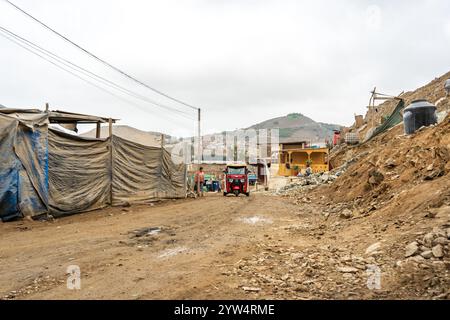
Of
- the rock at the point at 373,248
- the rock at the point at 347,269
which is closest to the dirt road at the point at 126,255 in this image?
the rock at the point at 347,269

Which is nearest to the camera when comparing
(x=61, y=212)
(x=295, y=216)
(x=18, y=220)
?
(x=18, y=220)

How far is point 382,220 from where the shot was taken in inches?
279

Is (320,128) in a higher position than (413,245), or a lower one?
higher

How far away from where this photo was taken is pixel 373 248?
17.1 feet

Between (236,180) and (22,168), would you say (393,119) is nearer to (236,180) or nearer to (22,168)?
(236,180)

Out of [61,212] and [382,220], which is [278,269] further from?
[61,212]

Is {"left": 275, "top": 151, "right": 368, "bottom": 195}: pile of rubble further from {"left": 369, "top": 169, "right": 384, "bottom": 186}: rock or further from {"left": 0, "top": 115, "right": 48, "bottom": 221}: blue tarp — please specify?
{"left": 0, "top": 115, "right": 48, "bottom": 221}: blue tarp

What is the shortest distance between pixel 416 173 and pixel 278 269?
→ 21.4ft

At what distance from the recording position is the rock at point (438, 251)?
4143mm

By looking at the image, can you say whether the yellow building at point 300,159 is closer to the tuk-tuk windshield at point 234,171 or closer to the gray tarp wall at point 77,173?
the tuk-tuk windshield at point 234,171

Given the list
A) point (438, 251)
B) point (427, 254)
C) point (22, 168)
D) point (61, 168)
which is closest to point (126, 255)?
point (427, 254)

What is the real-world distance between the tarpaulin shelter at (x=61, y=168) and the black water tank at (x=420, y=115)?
11.5 meters

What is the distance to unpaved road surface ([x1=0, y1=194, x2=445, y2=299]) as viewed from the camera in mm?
3965
